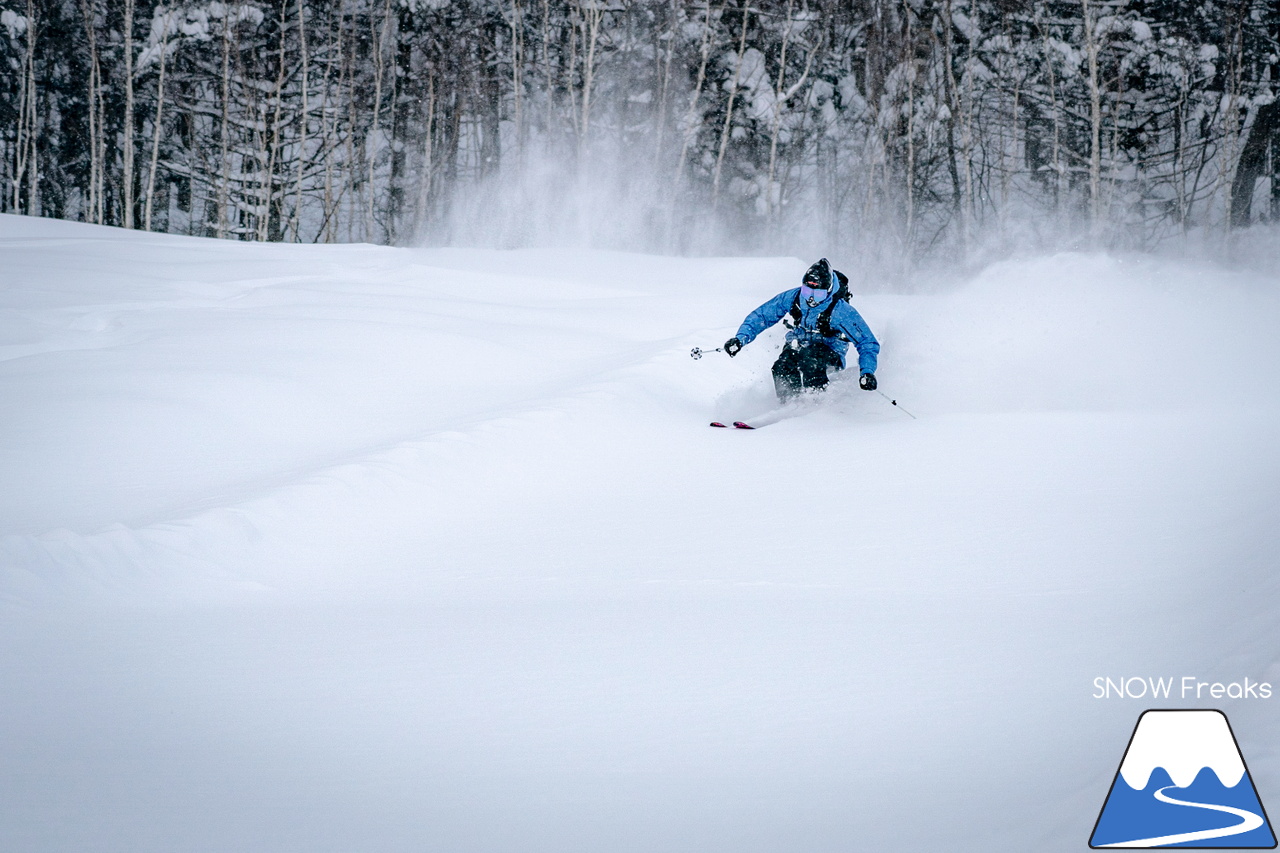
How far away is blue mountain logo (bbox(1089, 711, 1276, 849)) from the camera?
1.64m

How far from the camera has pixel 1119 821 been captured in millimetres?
1727

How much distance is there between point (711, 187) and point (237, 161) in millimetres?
16824

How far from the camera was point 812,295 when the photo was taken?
728 centimetres

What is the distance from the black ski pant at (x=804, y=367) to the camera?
721cm

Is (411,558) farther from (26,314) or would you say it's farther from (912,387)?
(26,314)

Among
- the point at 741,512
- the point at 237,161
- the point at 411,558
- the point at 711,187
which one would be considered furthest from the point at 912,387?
the point at 237,161

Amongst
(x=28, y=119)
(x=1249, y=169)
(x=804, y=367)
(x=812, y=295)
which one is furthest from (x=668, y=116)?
(x=804, y=367)

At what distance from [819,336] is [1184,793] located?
5.72m

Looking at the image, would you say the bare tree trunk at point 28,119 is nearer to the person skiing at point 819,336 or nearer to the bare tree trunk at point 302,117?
the bare tree trunk at point 302,117

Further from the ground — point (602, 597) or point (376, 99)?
point (376, 99)

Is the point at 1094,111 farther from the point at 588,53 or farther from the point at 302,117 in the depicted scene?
the point at 302,117

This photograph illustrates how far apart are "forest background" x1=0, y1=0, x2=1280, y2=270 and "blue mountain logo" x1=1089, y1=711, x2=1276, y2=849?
2230 centimetres

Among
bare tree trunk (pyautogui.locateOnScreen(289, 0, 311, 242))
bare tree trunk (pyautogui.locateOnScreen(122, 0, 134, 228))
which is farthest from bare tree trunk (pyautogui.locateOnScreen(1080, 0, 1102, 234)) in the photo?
bare tree trunk (pyautogui.locateOnScreen(122, 0, 134, 228))

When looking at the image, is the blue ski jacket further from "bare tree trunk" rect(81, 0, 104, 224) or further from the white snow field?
"bare tree trunk" rect(81, 0, 104, 224)
